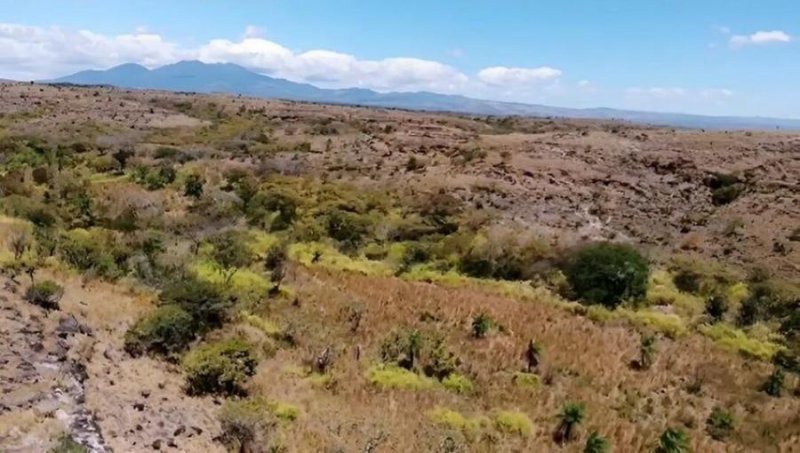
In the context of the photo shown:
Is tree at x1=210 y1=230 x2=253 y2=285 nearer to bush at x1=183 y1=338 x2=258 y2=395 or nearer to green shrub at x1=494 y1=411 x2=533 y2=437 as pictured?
bush at x1=183 y1=338 x2=258 y2=395

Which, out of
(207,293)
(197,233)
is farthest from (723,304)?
(197,233)

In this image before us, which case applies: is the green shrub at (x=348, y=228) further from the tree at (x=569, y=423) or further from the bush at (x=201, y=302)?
the tree at (x=569, y=423)

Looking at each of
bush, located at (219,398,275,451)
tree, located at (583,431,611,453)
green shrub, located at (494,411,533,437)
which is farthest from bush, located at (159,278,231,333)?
tree, located at (583,431,611,453)

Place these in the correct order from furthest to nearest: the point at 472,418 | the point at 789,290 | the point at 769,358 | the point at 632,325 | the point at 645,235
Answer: the point at 645,235 → the point at 789,290 → the point at 632,325 → the point at 769,358 → the point at 472,418

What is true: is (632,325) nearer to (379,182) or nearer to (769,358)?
(769,358)

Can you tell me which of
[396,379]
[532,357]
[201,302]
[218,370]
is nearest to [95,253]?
[201,302]

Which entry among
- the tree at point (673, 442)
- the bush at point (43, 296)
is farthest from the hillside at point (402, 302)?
the tree at point (673, 442)
